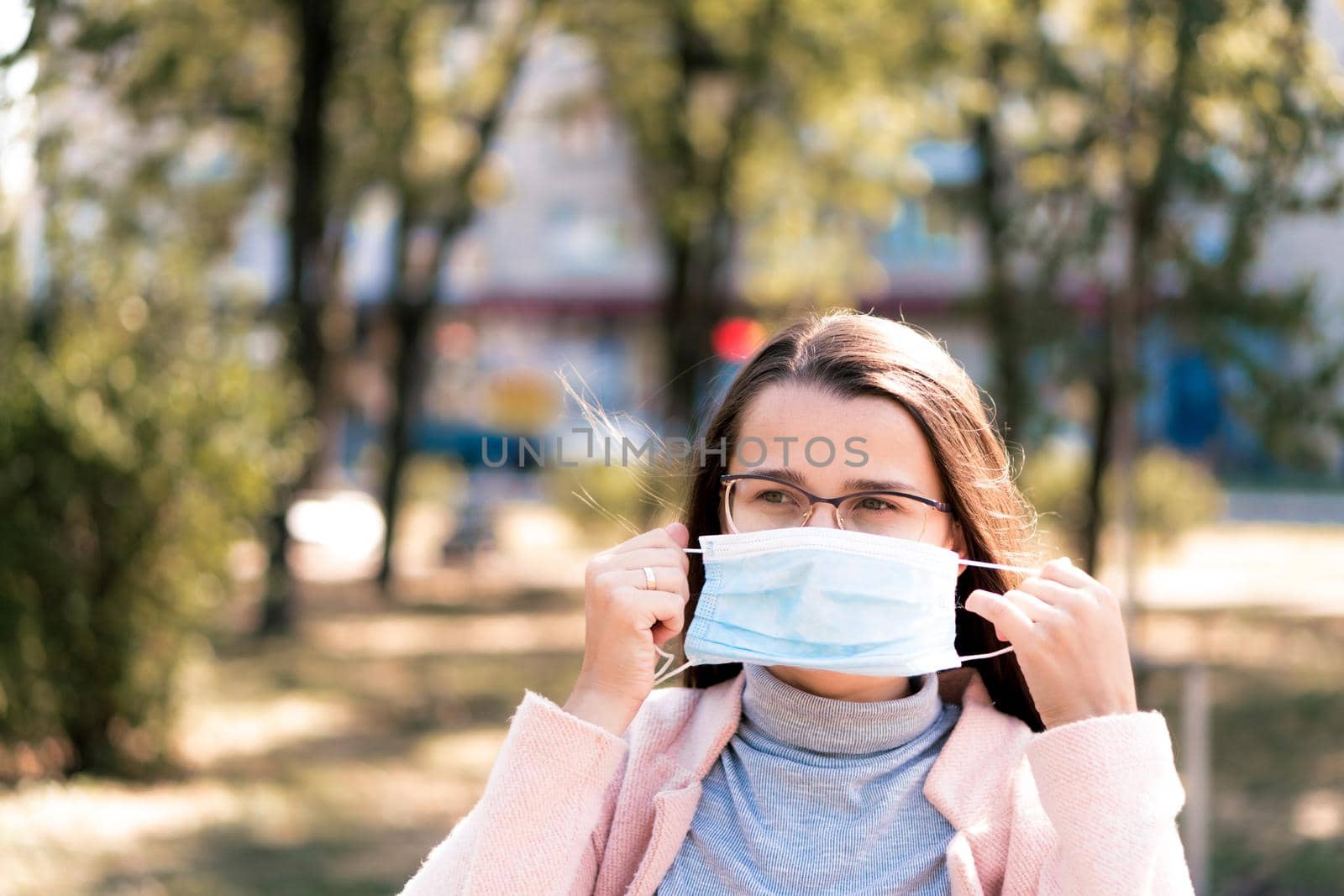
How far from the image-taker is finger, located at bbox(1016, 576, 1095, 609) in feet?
6.17

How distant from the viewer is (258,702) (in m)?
8.89

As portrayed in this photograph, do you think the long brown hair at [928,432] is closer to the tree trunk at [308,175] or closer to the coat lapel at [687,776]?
the coat lapel at [687,776]

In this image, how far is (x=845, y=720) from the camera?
208 cm

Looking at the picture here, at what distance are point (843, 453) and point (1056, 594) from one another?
0.36m

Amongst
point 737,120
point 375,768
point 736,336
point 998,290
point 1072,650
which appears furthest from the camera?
point 736,336

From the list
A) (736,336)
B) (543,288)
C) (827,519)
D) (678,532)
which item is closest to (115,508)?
(678,532)

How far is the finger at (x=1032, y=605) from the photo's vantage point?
1884 mm

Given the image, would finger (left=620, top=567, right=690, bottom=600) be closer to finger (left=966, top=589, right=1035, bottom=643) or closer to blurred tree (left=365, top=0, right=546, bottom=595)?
finger (left=966, top=589, right=1035, bottom=643)

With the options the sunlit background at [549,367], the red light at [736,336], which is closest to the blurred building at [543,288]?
the red light at [736,336]

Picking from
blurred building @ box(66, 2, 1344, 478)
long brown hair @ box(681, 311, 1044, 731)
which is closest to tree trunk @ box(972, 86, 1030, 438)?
long brown hair @ box(681, 311, 1044, 731)

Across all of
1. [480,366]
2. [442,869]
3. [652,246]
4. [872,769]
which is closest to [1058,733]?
[872,769]

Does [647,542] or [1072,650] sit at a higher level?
[647,542]

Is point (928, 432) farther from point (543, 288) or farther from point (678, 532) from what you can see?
point (543, 288)

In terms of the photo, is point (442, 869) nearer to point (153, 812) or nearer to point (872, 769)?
point (872, 769)
